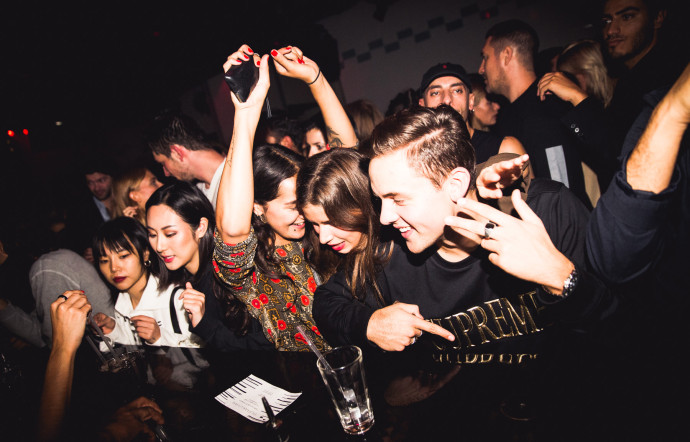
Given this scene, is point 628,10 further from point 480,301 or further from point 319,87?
point 480,301

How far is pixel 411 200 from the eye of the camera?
149 centimetres

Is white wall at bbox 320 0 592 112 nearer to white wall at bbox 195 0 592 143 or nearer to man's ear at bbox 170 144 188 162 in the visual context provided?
white wall at bbox 195 0 592 143

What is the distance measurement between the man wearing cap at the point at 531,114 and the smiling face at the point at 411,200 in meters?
1.38

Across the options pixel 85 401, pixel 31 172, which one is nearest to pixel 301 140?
pixel 85 401

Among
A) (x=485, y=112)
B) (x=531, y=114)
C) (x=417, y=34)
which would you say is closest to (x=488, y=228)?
(x=531, y=114)

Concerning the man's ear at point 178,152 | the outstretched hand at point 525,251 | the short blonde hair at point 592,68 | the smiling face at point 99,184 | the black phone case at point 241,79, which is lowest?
the outstretched hand at point 525,251

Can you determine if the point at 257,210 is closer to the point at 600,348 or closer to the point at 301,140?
the point at 600,348

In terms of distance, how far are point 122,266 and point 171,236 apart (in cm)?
81

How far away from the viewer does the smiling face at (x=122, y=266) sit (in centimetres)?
290

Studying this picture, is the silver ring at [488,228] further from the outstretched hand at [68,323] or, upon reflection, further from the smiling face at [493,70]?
Answer: the smiling face at [493,70]

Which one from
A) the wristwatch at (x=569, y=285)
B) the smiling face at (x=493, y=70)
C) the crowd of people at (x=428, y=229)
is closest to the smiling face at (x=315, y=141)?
the crowd of people at (x=428, y=229)

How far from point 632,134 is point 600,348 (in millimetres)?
749

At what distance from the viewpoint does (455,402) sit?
41.4 inches

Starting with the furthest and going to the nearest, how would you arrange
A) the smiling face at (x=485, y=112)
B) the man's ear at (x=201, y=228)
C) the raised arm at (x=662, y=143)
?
the smiling face at (x=485, y=112)
the man's ear at (x=201, y=228)
the raised arm at (x=662, y=143)
